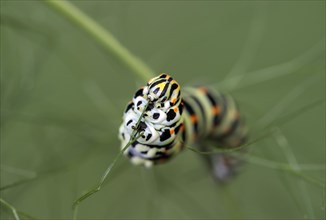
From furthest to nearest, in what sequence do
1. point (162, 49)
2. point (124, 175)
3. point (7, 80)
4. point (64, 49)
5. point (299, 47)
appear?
point (299, 47)
point (162, 49)
point (124, 175)
point (64, 49)
point (7, 80)

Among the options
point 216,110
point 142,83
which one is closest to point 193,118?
point 216,110

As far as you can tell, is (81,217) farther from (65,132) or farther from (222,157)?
(222,157)

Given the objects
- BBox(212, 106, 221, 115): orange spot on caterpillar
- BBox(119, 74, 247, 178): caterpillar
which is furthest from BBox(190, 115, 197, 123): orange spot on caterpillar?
BBox(212, 106, 221, 115): orange spot on caterpillar

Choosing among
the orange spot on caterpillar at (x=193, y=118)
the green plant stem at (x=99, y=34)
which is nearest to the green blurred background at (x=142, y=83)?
the green plant stem at (x=99, y=34)

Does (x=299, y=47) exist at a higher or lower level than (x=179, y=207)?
higher

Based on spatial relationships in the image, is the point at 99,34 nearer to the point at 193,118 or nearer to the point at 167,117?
the point at 193,118

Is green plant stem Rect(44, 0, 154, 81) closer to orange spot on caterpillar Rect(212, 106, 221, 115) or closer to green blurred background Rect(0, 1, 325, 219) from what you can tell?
green blurred background Rect(0, 1, 325, 219)

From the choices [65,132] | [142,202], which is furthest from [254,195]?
[65,132]
